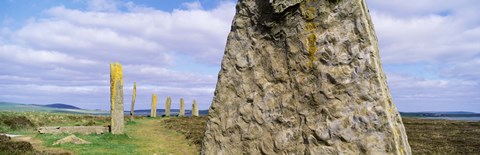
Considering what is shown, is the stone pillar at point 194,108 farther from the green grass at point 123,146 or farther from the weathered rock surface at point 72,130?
the green grass at point 123,146

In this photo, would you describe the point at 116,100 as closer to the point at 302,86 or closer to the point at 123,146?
the point at 123,146

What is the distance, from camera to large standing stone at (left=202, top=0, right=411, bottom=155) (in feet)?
14.9

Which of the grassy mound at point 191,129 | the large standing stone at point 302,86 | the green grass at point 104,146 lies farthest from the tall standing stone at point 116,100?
the large standing stone at point 302,86

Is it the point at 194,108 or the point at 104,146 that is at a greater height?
the point at 194,108

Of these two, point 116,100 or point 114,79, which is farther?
point 114,79

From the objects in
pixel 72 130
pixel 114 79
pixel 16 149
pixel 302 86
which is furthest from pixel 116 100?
pixel 302 86

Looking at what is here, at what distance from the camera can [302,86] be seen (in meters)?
4.96

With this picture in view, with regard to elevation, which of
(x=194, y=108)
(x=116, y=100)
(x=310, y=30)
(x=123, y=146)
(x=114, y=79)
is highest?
(x=114, y=79)

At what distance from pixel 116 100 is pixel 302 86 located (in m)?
16.6

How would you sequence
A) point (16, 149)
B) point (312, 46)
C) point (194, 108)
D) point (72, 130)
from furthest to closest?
1. point (194, 108)
2. point (72, 130)
3. point (16, 149)
4. point (312, 46)

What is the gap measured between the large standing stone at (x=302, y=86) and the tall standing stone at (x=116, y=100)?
1492 cm

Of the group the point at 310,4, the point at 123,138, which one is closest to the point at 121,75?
the point at 123,138

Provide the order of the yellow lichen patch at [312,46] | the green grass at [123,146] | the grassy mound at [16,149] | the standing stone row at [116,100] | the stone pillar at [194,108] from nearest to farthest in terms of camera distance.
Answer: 1. the yellow lichen patch at [312,46]
2. the grassy mound at [16,149]
3. the green grass at [123,146]
4. the standing stone row at [116,100]
5. the stone pillar at [194,108]

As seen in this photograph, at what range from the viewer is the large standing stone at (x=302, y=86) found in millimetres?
4547
